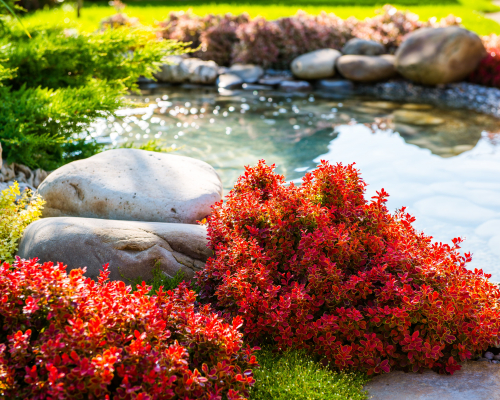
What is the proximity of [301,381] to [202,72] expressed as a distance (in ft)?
36.6

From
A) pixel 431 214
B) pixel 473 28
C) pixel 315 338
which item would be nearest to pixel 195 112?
pixel 431 214

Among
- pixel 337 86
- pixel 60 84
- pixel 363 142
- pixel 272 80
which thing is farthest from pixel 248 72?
pixel 60 84

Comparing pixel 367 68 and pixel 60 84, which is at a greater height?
pixel 60 84

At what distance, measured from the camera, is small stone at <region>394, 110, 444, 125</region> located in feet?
31.3

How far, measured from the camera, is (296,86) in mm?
12438

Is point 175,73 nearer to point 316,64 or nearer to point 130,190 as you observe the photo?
point 316,64

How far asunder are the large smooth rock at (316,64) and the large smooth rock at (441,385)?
34.9 ft

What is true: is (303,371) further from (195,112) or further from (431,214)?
(195,112)

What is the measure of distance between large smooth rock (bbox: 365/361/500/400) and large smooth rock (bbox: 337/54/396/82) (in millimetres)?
10311

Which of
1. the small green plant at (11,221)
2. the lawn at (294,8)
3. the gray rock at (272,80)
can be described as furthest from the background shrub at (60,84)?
the lawn at (294,8)

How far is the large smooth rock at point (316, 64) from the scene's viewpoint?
41.0ft

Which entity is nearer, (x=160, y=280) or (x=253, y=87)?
(x=160, y=280)

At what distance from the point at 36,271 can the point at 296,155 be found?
5.83m

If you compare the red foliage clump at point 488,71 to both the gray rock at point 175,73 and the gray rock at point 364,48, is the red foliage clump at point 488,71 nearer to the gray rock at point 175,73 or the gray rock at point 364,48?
the gray rock at point 364,48
